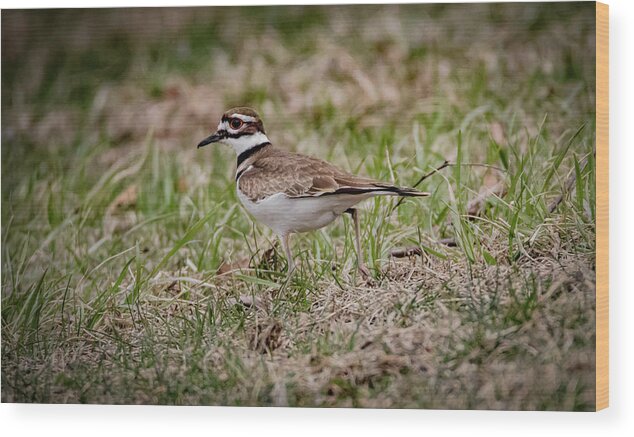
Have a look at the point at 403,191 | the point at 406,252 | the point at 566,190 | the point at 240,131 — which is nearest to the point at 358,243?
the point at 406,252

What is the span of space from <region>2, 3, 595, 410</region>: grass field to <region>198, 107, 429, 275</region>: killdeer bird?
0.08m

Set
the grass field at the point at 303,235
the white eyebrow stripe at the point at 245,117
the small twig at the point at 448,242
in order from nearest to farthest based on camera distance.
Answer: the grass field at the point at 303,235 < the small twig at the point at 448,242 < the white eyebrow stripe at the point at 245,117

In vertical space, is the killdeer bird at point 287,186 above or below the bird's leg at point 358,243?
above

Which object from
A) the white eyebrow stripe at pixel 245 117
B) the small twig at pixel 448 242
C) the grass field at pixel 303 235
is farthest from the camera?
the white eyebrow stripe at pixel 245 117

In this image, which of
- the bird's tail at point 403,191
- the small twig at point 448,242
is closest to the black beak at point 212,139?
the bird's tail at point 403,191

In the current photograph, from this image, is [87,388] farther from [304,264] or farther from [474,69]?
[474,69]

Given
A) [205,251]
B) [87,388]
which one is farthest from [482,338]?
[87,388]

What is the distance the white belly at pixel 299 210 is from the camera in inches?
242

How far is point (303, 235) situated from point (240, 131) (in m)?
0.63

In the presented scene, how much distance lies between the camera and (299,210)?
618 centimetres

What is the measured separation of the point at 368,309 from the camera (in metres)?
6.18

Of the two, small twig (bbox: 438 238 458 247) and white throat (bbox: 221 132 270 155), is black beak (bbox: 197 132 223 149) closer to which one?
white throat (bbox: 221 132 270 155)

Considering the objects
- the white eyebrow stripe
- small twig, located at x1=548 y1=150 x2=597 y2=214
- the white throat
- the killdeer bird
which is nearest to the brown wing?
the killdeer bird

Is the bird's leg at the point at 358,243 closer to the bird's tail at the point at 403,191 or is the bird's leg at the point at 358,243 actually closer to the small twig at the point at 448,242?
the bird's tail at the point at 403,191
